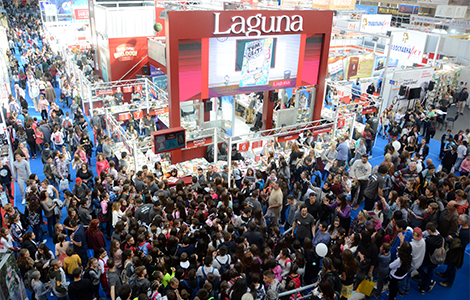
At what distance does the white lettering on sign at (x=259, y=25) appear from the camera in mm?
10336

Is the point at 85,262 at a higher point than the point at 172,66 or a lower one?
lower

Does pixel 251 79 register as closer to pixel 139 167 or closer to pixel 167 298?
pixel 139 167

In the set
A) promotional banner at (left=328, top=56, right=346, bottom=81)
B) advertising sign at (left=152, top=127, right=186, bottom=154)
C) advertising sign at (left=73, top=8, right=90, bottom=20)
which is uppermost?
advertising sign at (left=73, top=8, right=90, bottom=20)

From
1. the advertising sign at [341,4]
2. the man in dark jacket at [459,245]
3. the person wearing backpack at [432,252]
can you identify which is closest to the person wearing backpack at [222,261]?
the person wearing backpack at [432,252]

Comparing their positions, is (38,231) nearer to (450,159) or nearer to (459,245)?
(459,245)

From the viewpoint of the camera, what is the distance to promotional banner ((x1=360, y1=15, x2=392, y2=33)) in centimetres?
2466

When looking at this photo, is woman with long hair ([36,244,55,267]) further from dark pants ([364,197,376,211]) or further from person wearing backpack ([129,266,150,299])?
dark pants ([364,197,376,211])

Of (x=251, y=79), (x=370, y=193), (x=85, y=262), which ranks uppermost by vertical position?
(x=251, y=79)

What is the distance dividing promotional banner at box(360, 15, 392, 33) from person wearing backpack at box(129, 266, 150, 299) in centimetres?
2407

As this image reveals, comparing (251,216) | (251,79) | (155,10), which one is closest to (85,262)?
(251,216)

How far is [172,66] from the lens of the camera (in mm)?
10062

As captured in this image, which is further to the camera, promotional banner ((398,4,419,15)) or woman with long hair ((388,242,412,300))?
promotional banner ((398,4,419,15))

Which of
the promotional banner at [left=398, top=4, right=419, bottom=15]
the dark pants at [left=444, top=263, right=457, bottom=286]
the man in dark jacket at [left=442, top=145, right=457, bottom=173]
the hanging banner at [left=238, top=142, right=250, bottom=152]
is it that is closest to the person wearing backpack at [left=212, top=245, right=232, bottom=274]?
the dark pants at [left=444, top=263, right=457, bottom=286]

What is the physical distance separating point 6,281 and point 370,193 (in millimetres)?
7494
